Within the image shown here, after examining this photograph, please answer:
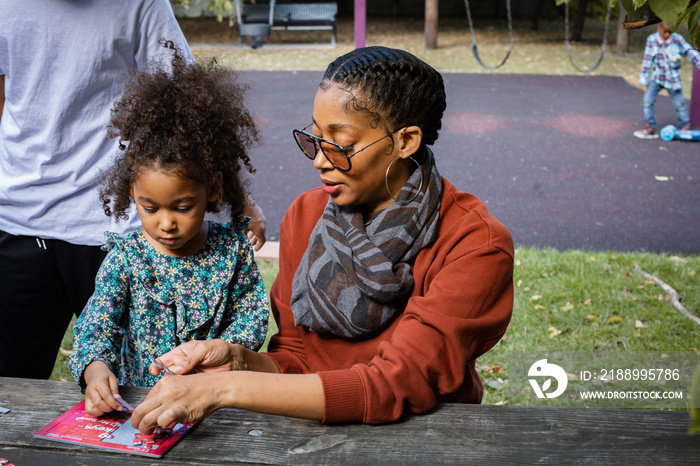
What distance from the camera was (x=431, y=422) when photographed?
1714 mm

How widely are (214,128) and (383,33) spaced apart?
713 inches

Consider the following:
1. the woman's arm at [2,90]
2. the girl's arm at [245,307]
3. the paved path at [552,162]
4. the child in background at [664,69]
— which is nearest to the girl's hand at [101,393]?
the girl's arm at [245,307]

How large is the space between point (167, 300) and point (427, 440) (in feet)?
2.88

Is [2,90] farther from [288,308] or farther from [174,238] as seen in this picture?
[288,308]

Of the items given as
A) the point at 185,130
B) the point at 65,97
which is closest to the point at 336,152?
the point at 185,130

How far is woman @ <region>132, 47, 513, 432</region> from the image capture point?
1.67m

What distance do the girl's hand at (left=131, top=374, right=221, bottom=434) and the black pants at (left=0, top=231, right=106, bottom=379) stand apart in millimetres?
Result: 1142

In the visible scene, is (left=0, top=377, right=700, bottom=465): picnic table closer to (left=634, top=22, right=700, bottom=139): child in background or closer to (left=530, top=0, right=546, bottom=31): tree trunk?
(left=634, top=22, right=700, bottom=139): child in background

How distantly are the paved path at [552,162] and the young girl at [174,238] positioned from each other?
3910 millimetres

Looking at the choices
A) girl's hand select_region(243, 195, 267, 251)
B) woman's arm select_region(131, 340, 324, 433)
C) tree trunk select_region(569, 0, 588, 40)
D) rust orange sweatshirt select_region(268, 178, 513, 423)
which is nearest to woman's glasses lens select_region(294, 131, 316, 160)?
rust orange sweatshirt select_region(268, 178, 513, 423)

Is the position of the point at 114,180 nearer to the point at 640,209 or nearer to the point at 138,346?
the point at 138,346

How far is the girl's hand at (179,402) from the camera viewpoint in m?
1.56

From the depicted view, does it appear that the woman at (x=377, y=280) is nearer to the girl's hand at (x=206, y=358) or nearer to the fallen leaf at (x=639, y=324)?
the girl's hand at (x=206, y=358)

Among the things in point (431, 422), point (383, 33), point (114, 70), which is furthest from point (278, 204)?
point (383, 33)
